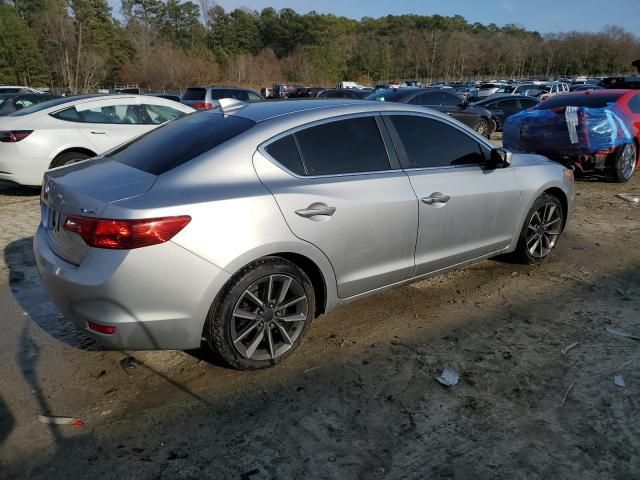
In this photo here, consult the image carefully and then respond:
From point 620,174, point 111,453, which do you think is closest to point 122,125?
point 111,453

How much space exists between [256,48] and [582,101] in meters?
91.3

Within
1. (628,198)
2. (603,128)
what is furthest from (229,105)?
(603,128)

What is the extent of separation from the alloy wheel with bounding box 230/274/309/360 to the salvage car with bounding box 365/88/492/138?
12412mm

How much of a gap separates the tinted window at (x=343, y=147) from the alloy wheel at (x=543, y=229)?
193cm

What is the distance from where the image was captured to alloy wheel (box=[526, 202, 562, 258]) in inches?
189

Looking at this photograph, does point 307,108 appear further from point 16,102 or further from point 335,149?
point 16,102

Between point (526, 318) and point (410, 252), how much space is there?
3.49ft

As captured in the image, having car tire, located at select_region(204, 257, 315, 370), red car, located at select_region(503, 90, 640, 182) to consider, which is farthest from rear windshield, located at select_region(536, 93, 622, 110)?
car tire, located at select_region(204, 257, 315, 370)

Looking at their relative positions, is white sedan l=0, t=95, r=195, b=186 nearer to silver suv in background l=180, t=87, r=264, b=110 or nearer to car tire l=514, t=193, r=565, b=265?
car tire l=514, t=193, r=565, b=265

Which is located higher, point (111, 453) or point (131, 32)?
point (131, 32)

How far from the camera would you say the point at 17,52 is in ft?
204

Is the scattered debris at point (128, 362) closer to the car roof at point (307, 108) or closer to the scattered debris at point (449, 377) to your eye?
the car roof at point (307, 108)

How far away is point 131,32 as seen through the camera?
7888cm

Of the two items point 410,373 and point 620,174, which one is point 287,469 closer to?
point 410,373
